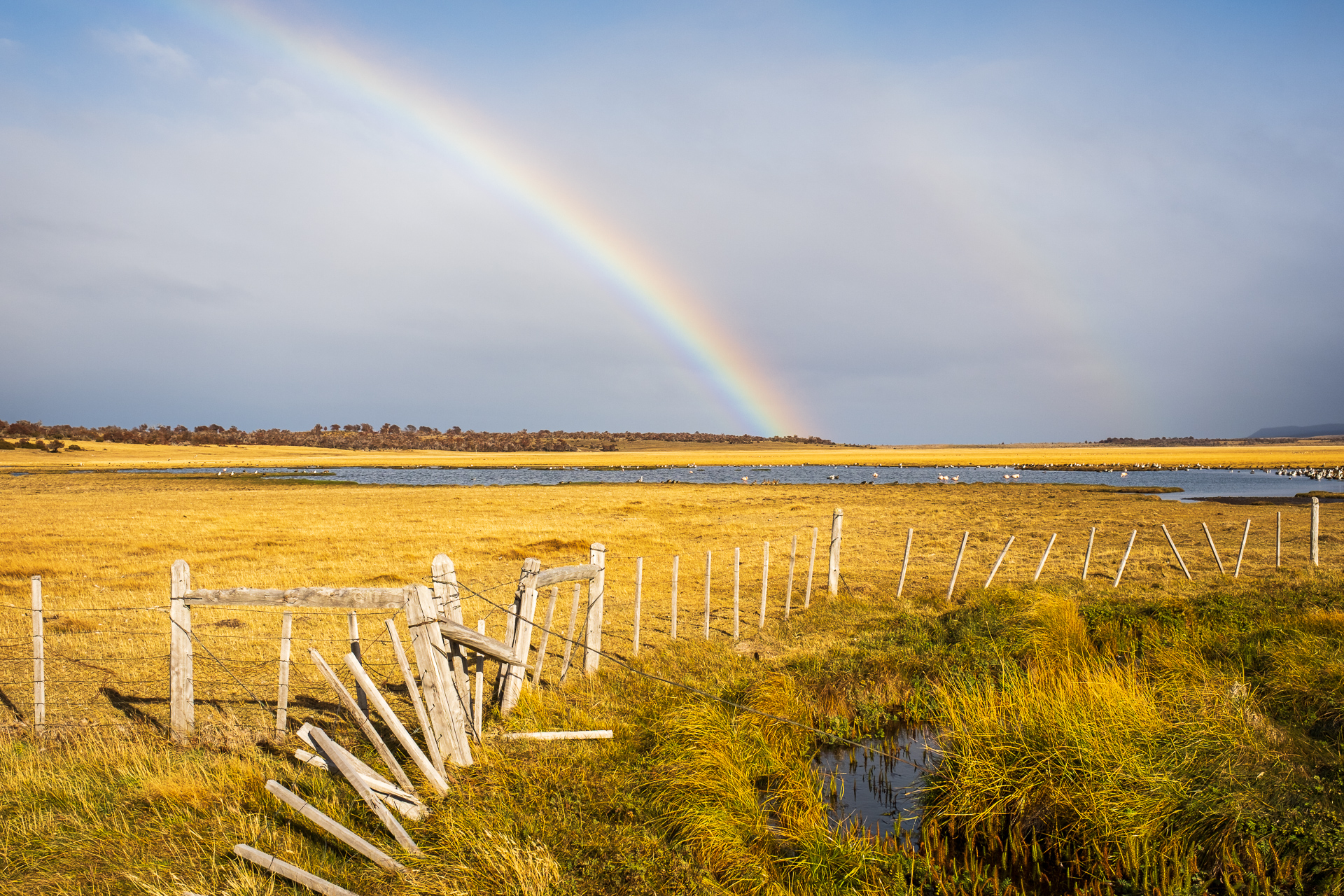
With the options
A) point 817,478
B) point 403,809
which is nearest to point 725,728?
point 403,809

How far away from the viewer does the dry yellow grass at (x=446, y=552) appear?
12.9 metres

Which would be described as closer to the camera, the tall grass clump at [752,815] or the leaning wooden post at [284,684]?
the tall grass clump at [752,815]

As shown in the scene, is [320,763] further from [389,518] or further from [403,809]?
[389,518]

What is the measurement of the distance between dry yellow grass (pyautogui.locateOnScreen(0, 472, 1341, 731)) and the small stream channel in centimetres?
404

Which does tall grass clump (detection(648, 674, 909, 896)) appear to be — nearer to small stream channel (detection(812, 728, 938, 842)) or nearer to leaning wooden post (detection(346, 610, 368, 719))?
small stream channel (detection(812, 728, 938, 842))

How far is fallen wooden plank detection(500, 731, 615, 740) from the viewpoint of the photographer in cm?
779

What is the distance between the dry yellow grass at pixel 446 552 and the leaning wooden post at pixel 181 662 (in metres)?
0.44

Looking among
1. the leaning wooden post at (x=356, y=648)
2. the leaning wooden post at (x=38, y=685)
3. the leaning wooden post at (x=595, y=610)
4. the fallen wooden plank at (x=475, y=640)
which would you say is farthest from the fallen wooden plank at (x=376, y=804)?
the leaning wooden post at (x=38, y=685)

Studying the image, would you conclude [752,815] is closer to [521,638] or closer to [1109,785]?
[1109,785]

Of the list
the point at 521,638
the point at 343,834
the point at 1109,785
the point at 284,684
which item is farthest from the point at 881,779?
the point at 284,684

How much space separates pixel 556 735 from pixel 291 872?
9.20 ft

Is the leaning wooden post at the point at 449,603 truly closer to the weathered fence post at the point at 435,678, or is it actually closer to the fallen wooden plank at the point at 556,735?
the weathered fence post at the point at 435,678

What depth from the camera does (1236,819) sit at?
6469 millimetres

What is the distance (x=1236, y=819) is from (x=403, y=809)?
725cm
